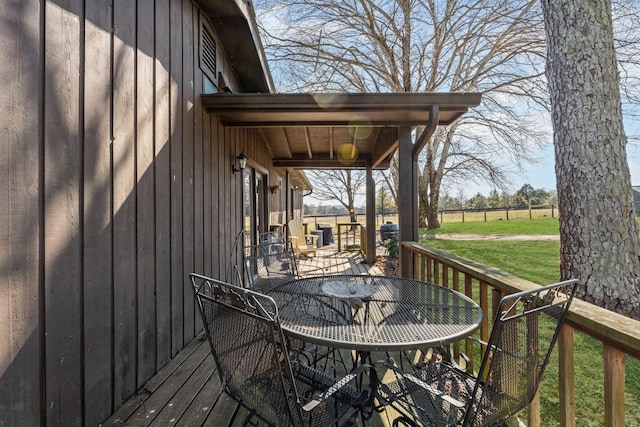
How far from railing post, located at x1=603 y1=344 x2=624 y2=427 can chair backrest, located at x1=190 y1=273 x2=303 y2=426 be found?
1.13 meters

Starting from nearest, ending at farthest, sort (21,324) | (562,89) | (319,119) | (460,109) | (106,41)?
(21,324)
(106,41)
(562,89)
(460,109)
(319,119)

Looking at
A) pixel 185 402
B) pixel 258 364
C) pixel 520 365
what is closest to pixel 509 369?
pixel 520 365

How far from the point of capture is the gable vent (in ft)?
11.2

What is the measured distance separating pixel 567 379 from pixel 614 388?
0.25 metres

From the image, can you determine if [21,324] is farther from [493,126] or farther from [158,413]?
[493,126]

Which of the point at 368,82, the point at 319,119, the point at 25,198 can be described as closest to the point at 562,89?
the point at 319,119

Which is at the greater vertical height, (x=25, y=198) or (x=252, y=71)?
(x=252, y=71)

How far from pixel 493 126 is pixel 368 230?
22.4ft

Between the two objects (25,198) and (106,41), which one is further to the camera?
(106,41)

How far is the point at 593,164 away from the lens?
2.58 metres

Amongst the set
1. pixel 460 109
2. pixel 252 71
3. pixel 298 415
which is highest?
pixel 252 71

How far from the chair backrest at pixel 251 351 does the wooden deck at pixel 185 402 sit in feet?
2.22

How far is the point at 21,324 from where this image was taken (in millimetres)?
1339

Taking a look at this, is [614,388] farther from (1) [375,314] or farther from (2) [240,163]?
(2) [240,163]
